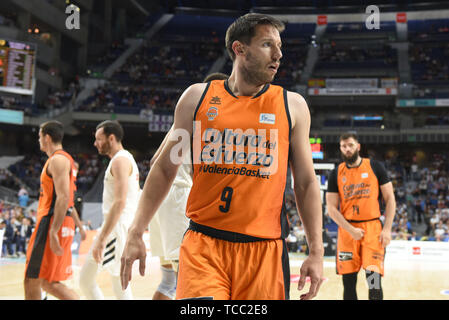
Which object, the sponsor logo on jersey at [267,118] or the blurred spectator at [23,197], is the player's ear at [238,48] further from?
the blurred spectator at [23,197]

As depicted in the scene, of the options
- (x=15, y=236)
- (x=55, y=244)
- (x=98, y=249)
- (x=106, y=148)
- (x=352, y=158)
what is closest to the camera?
(x=98, y=249)

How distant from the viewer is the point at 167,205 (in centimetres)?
367

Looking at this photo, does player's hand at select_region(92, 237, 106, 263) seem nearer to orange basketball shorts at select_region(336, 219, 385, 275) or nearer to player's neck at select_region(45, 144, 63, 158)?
player's neck at select_region(45, 144, 63, 158)

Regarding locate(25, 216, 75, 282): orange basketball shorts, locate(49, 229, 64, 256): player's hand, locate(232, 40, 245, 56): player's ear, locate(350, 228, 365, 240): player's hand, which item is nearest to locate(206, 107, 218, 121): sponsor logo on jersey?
locate(232, 40, 245, 56): player's ear

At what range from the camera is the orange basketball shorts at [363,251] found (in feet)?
15.6

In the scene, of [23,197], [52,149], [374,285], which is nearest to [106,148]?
[52,149]

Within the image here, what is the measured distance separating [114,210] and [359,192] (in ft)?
9.09

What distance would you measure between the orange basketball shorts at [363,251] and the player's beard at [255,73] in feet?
10.8

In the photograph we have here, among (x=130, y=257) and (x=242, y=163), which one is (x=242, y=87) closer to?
(x=242, y=163)

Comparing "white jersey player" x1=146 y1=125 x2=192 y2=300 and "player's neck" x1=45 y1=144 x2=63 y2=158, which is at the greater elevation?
"player's neck" x1=45 y1=144 x2=63 y2=158

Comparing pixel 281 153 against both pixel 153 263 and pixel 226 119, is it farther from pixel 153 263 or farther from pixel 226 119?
pixel 153 263

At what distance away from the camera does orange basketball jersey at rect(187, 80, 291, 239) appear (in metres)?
2.00

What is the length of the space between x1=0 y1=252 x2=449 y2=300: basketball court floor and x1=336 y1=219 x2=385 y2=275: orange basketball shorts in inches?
61.2

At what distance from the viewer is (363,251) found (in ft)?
15.9
